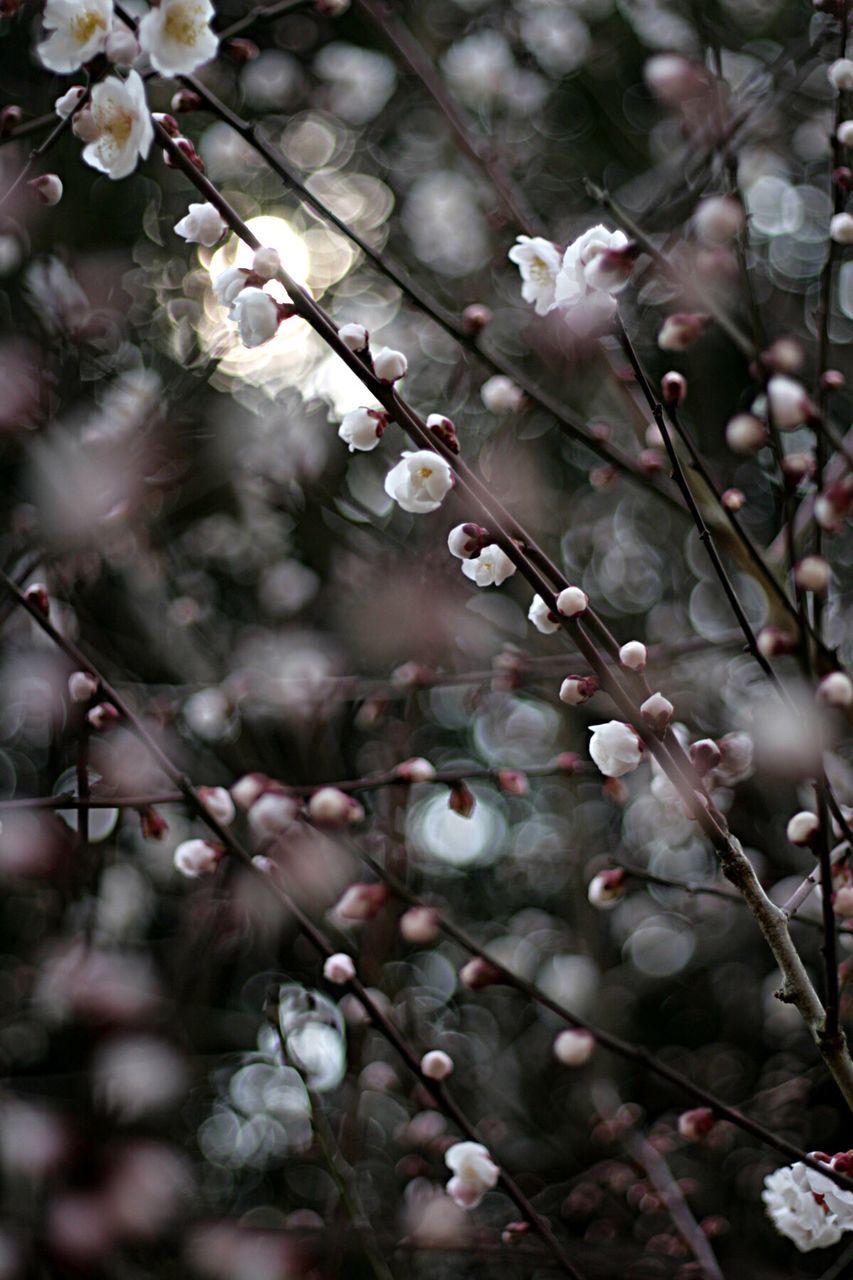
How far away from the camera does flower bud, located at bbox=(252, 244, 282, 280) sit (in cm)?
94

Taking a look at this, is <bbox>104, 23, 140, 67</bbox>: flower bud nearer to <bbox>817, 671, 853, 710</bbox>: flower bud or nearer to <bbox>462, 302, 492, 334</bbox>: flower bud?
<bbox>462, 302, 492, 334</bbox>: flower bud

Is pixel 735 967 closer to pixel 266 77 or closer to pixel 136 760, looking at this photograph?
pixel 136 760

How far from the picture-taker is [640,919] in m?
3.57

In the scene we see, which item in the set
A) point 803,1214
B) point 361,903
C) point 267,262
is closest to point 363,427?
point 267,262

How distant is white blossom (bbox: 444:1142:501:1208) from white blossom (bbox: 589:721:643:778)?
510mm

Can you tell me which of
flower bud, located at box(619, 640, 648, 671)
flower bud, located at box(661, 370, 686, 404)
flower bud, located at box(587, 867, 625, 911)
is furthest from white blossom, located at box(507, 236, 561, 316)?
flower bud, located at box(587, 867, 625, 911)

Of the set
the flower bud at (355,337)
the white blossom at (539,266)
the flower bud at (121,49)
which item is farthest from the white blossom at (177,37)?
the white blossom at (539,266)

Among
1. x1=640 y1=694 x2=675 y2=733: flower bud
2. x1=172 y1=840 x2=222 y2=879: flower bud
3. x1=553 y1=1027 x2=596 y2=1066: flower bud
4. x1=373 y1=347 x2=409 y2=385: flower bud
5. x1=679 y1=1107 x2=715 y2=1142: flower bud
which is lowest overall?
x1=553 y1=1027 x2=596 y2=1066: flower bud

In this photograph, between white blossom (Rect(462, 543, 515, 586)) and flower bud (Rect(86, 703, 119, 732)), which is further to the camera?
flower bud (Rect(86, 703, 119, 732))

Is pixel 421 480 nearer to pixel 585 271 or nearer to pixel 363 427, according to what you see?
pixel 363 427

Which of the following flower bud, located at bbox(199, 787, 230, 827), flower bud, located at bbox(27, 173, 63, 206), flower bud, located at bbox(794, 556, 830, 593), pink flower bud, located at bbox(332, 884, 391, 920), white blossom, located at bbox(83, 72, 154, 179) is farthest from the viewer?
flower bud, located at bbox(199, 787, 230, 827)

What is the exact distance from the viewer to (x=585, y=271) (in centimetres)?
93

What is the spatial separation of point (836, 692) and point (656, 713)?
163 millimetres

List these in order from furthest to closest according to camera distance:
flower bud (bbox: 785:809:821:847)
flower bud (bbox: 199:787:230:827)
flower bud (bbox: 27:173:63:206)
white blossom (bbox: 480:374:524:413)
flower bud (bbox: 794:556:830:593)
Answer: white blossom (bbox: 480:374:524:413) < flower bud (bbox: 199:787:230:827) < flower bud (bbox: 27:173:63:206) < flower bud (bbox: 785:809:821:847) < flower bud (bbox: 794:556:830:593)
